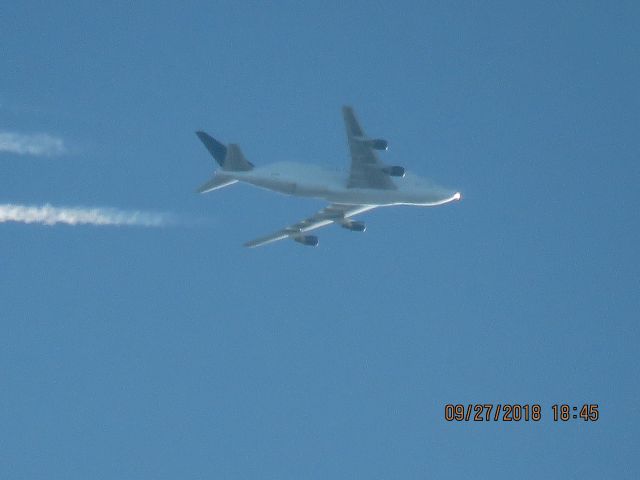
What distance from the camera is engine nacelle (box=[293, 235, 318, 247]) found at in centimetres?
8012

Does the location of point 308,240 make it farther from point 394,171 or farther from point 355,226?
point 394,171

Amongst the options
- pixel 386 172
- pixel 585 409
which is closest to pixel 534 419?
pixel 585 409

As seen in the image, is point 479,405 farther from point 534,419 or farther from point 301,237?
point 301,237

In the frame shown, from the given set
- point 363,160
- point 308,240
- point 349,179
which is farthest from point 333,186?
point 308,240

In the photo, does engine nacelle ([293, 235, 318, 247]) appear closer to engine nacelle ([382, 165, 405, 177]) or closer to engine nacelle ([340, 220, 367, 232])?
engine nacelle ([340, 220, 367, 232])

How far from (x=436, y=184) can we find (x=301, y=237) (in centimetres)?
862

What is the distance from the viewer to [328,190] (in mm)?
72812

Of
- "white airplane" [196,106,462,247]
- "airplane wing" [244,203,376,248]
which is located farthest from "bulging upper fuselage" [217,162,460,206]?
"airplane wing" [244,203,376,248]

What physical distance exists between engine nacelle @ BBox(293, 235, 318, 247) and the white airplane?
Answer: 3164 mm

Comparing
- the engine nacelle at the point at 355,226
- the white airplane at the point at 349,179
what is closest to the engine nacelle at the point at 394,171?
the white airplane at the point at 349,179

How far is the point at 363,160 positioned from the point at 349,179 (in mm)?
1281

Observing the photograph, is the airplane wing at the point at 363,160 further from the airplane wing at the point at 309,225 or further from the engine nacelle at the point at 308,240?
the engine nacelle at the point at 308,240

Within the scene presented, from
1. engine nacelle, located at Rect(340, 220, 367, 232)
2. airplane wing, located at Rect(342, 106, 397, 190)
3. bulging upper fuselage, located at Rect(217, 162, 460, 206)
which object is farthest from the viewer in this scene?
engine nacelle, located at Rect(340, 220, 367, 232)

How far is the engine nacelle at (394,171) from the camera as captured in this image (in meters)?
72.8
